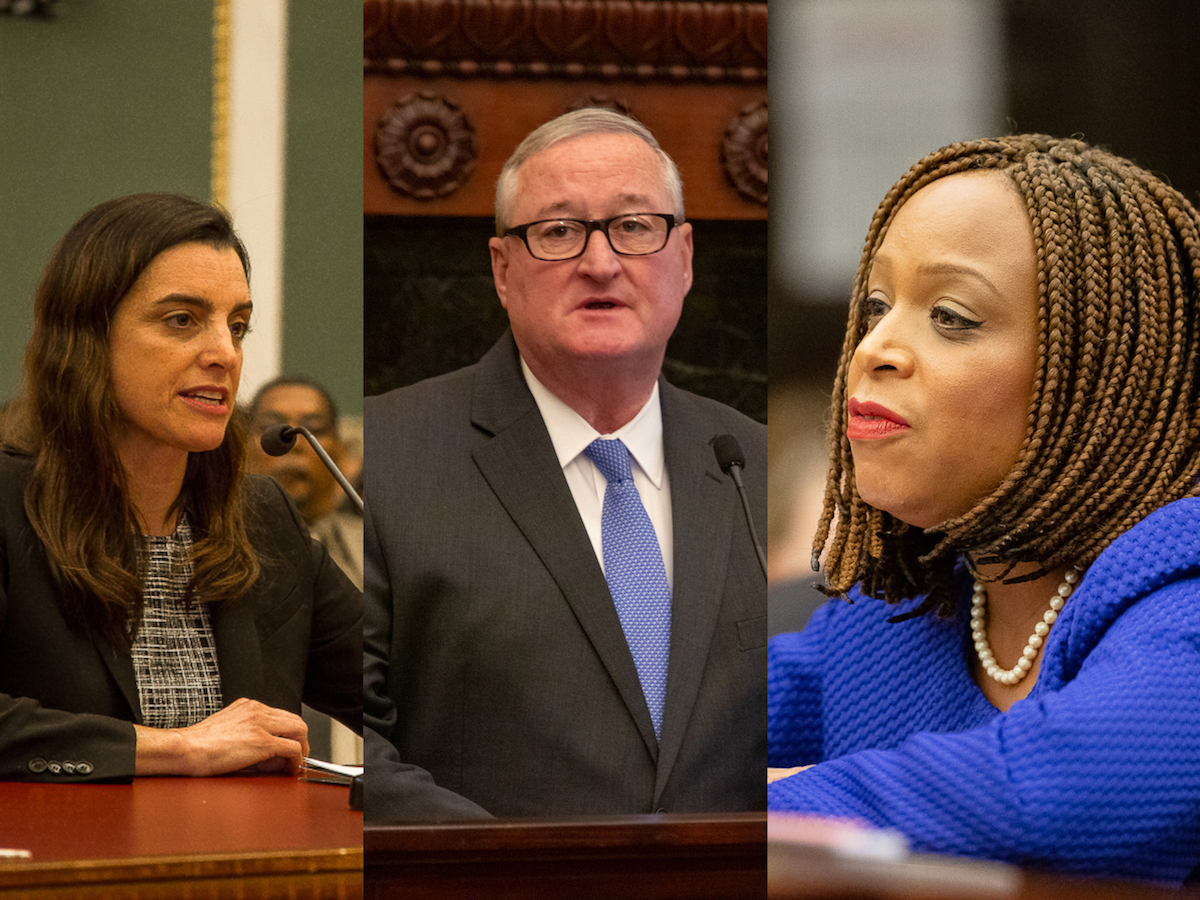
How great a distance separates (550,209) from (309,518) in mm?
442

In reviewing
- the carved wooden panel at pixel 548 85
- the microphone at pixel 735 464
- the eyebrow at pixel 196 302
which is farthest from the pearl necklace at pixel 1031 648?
the eyebrow at pixel 196 302

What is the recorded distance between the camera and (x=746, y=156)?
28.7 inches

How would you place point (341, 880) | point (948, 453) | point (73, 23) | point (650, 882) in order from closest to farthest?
point (650, 882) → point (341, 880) → point (948, 453) → point (73, 23)

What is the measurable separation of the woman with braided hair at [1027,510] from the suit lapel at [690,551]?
0.17 metres

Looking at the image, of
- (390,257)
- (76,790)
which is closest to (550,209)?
(390,257)

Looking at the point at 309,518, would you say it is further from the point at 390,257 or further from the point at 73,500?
the point at 390,257

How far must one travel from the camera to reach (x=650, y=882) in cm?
70

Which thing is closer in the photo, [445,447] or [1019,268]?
[445,447]

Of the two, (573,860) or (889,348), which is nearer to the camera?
(573,860)

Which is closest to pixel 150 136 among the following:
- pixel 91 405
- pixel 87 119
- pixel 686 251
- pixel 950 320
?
pixel 87 119

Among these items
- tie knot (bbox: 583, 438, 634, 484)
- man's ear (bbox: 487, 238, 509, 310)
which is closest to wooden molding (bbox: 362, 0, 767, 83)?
man's ear (bbox: 487, 238, 509, 310)

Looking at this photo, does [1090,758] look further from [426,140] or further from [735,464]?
[426,140]

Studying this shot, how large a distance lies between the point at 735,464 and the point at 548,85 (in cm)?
25

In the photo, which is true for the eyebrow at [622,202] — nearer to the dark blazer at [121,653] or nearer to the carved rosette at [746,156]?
the carved rosette at [746,156]
